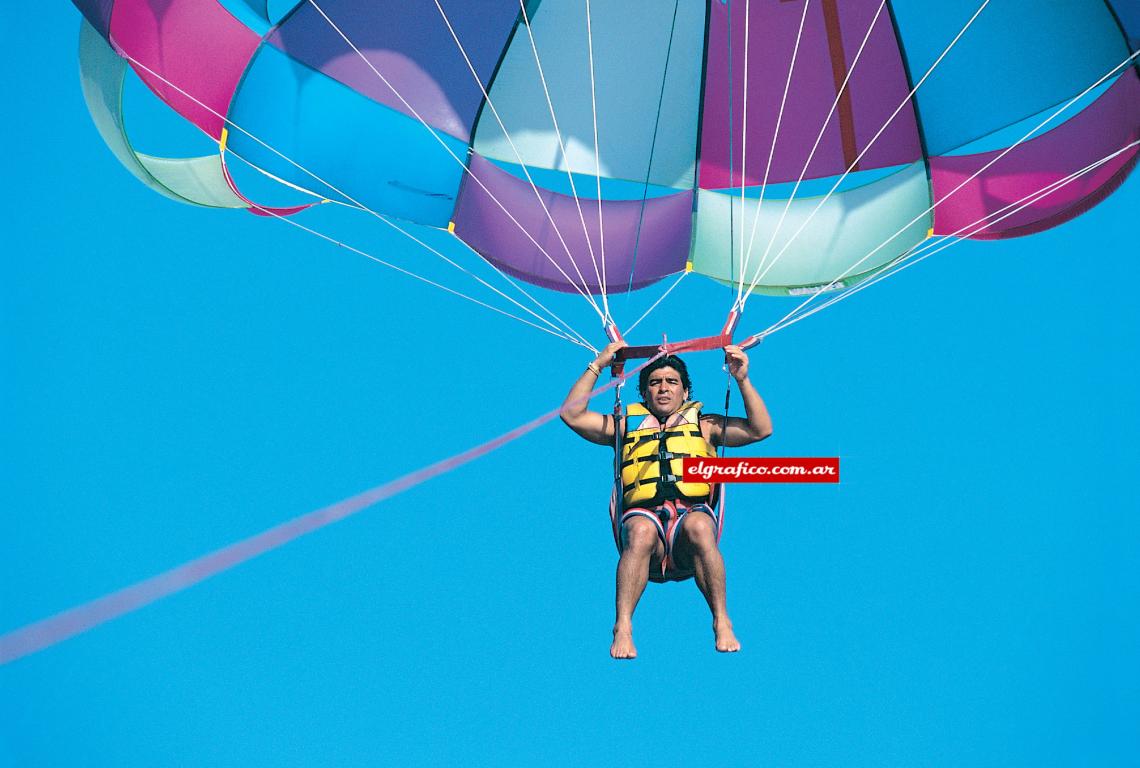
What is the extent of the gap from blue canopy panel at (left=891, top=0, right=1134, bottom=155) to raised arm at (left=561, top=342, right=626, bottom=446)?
105 inches

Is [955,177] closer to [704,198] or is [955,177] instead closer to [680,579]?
[704,198]

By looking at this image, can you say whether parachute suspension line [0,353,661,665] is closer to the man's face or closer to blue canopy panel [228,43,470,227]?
the man's face

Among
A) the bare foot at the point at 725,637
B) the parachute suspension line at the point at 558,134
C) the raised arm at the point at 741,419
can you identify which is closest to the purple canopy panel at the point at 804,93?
the parachute suspension line at the point at 558,134

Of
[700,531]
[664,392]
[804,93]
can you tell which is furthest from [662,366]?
[804,93]

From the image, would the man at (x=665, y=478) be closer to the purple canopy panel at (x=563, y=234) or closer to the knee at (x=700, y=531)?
the knee at (x=700, y=531)

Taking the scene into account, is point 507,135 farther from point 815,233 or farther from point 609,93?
point 815,233

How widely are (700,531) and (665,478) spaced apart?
0.35 metres

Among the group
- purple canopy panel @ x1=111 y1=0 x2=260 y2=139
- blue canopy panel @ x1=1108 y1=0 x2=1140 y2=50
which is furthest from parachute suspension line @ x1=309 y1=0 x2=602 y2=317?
blue canopy panel @ x1=1108 y1=0 x2=1140 y2=50

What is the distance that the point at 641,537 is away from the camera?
20.3 feet

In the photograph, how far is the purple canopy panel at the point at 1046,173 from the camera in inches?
302

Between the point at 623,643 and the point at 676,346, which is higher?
the point at 676,346

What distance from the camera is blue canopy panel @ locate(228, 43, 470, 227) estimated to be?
26.1ft

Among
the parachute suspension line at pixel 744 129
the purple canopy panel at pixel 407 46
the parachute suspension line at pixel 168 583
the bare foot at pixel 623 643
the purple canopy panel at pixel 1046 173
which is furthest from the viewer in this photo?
the purple canopy panel at pixel 407 46

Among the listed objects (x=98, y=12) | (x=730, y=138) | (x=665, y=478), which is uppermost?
(x=730, y=138)
